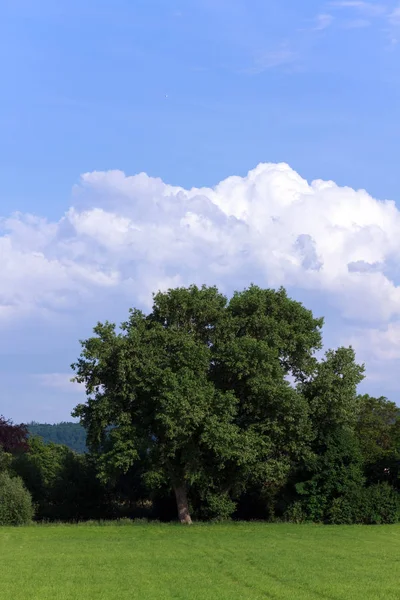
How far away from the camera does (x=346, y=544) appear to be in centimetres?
4159

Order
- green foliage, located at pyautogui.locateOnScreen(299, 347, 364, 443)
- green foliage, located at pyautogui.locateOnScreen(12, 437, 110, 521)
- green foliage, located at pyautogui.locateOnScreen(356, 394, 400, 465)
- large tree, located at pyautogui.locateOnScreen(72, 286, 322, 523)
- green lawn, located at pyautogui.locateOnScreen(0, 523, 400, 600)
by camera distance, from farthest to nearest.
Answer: green foliage, located at pyautogui.locateOnScreen(12, 437, 110, 521) < green foliage, located at pyautogui.locateOnScreen(356, 394, 400, 465) < green foliage, located at pyautogui.locateOnScreen(299, 347, 364, 443) < large tree, located at pyautogui.locateOnScreen(72, 286, 322, 523) < green lawn, located at pyautogui.locateOnScreen(0, 523, 400, 600)

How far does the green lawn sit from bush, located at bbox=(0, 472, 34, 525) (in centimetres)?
400

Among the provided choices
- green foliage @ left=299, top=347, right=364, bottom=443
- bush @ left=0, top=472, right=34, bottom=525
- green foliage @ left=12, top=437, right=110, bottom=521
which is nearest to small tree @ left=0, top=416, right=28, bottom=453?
green foliage @ left=12, top=437, right=110, bottom=521

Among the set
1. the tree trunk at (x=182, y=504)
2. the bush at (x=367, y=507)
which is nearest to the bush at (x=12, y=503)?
the tree trunk at (x=182, y=504)

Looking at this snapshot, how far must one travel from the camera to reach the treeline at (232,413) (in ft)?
170

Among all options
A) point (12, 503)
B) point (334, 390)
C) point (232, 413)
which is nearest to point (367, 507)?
point (334, 390)

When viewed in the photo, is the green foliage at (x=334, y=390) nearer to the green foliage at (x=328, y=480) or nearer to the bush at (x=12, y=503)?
the green foliage at (x=328, y=480)

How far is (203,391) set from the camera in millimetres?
51531

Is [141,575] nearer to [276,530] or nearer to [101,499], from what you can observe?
[276,530]

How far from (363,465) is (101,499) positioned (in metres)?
24.4

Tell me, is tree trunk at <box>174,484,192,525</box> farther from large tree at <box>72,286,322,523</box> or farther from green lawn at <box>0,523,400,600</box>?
green lawn at <box>0,523,400,600</box>

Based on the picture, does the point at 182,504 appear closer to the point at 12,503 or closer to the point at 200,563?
the point at 12,503

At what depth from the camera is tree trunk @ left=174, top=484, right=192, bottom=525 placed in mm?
55312

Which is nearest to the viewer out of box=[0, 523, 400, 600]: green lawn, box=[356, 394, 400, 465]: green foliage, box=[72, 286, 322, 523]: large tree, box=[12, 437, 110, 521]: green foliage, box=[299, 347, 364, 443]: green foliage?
box=[0, 523, 400, 600]: green lawn
